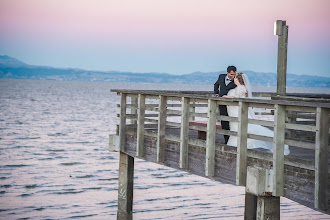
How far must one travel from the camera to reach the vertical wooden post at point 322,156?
28.8 ft

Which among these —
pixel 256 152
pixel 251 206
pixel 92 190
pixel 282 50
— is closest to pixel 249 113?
pixel 256 152

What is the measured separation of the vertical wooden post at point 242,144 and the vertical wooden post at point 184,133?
74.3 inches

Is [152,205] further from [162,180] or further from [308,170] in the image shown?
[308,170]

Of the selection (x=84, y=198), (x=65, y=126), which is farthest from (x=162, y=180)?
(x=65, y=126)

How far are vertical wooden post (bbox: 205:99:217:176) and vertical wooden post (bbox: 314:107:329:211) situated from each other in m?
2.62

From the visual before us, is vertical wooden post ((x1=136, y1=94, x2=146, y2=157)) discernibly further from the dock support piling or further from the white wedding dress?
the dock support piling

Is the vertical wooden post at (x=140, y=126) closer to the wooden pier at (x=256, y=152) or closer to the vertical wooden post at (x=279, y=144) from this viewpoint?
the wooden pier at (x=256, y=152)

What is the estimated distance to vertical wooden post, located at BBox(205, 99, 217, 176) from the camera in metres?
11.2

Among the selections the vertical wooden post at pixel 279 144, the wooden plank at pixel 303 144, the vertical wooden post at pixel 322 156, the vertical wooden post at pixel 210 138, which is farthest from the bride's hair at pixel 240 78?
the vertical wooden post at pixel 322 156

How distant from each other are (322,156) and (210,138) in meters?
2.78

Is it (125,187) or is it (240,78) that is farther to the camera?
(125,187)

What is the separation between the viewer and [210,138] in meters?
11.3

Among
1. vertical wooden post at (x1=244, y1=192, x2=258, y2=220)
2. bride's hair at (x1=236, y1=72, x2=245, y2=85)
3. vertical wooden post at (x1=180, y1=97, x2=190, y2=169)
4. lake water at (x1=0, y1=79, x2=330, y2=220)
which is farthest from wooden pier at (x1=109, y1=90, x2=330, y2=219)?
lake water at (x1=0, y1=79, x2=330, y2=220)

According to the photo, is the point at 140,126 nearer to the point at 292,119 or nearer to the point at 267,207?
the point at 292,119
